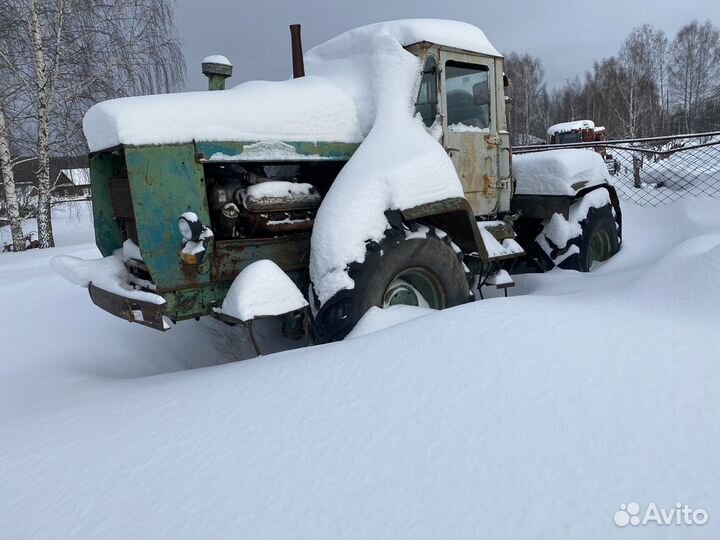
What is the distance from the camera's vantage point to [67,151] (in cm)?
1120

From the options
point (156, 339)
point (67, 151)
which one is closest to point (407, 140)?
point (156, 339)

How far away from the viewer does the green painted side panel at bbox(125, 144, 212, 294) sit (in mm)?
2611

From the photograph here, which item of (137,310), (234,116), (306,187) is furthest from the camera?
(306,187)

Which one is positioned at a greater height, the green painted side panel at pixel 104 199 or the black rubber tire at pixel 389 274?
the green painted side panel at pixel 104 199

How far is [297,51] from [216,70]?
2.24ft

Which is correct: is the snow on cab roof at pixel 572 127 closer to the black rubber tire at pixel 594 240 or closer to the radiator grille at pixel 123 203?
the black rubber tire at pixel 594 240

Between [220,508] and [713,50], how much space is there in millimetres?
37662

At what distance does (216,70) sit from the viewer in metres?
3.51

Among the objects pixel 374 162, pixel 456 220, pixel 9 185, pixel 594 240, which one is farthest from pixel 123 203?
pixel 9 185

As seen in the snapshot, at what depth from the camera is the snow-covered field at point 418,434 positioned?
126 centimetres

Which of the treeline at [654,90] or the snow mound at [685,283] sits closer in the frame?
the snow mound at [685,283]

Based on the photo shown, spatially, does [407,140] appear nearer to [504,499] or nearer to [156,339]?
[156,339]

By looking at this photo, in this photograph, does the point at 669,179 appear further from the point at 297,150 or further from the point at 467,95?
the point at 297,150

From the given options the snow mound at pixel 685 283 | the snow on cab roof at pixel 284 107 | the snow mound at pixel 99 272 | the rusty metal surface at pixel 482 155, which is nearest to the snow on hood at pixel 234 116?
the snow on cab roof at pixel 284 107
